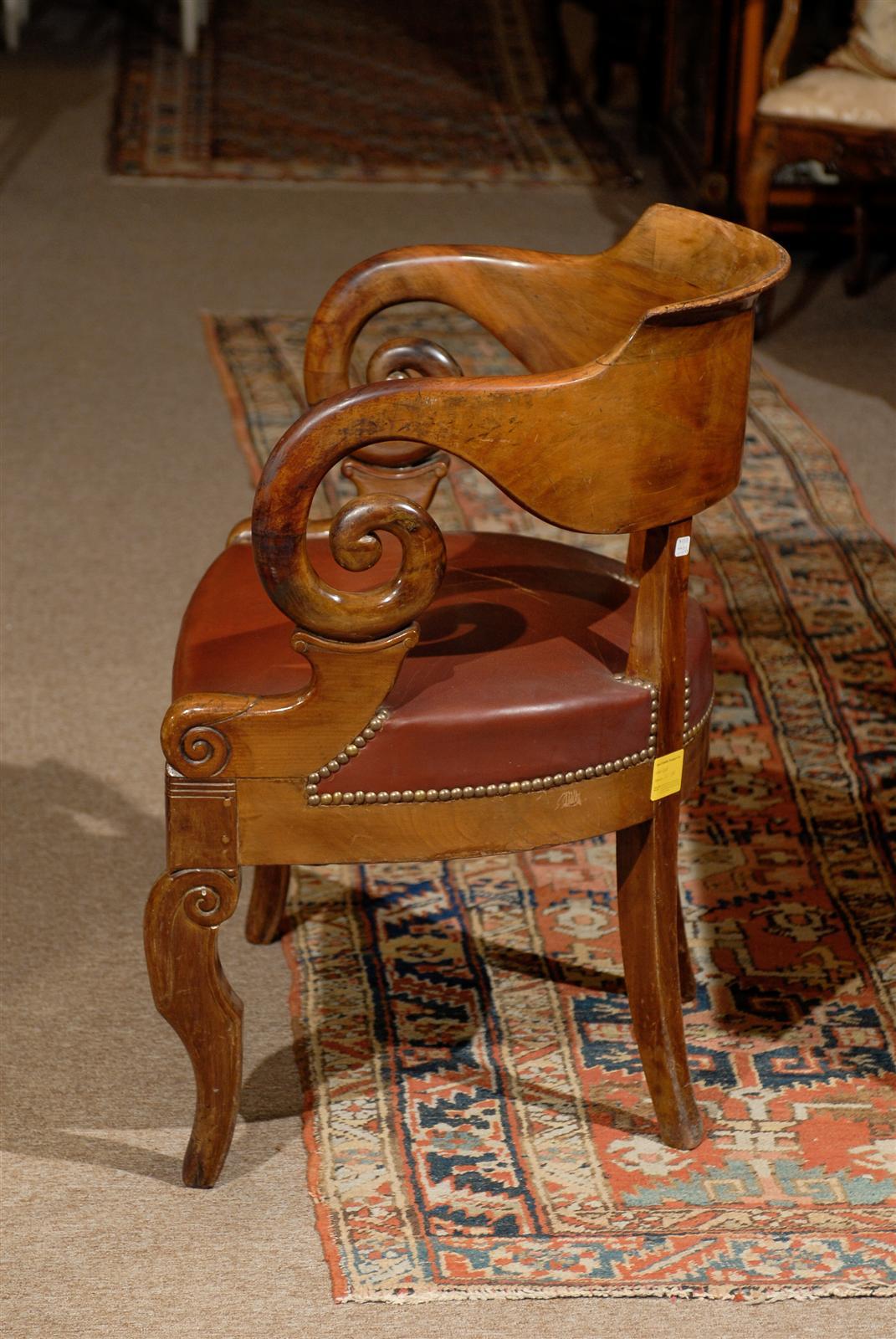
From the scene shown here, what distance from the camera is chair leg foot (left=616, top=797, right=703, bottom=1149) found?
2062mm

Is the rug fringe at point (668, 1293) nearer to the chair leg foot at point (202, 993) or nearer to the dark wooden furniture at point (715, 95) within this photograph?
the chair leg foot at point (202, 993)

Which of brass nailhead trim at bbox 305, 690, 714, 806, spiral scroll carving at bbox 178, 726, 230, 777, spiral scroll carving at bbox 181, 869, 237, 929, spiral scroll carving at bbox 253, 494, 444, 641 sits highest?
spiral scroll carving at bbox 253, 494, 444, 641

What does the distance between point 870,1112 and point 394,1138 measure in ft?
2.03

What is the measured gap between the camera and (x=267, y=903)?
254cm

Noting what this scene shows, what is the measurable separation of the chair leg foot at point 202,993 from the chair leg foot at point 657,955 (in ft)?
1.59

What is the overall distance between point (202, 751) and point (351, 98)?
7.04 meters

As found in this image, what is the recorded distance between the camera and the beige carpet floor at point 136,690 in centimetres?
193

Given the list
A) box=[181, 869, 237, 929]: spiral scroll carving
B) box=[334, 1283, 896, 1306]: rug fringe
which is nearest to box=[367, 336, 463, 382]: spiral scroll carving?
box=[181, 869, 237, 929]: spiral scroll carving

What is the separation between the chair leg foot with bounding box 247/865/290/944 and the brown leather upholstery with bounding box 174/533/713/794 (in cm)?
51

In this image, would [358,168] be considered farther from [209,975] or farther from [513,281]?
[209,975]

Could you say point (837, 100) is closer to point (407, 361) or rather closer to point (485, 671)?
point (407, 361)

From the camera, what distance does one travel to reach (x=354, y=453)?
225 cm

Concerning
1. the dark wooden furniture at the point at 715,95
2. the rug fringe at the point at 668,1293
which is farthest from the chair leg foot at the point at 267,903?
the dark wooden furniture at the point at 715,95

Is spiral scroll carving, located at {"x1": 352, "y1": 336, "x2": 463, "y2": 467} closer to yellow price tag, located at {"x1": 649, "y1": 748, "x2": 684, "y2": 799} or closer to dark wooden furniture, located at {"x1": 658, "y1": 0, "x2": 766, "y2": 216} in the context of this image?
yellow price tag, located at {"x1": 649, "y1": 748, "x2": 684, "y2": 799}
